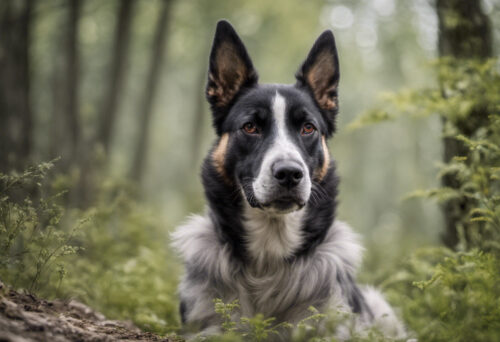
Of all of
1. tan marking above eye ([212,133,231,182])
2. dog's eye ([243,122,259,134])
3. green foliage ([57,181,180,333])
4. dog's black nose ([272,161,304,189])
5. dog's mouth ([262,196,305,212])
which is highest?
dog's eye ([243,122,259,134])

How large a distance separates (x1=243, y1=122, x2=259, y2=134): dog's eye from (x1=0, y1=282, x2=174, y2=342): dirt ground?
1970 mm

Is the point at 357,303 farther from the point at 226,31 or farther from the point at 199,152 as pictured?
the point at 199,152

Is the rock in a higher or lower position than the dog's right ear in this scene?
lower

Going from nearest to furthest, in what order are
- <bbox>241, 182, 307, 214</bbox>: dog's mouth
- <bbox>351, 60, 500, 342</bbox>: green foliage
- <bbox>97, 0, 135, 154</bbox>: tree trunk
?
<bbox>351, 60, 500, 342</bbox>: green foliage, <bbox>241, 182, 307, 214</bbox>: dog's mouth, <bbox>97, 0, 135, 154</bbox>: tree trunk

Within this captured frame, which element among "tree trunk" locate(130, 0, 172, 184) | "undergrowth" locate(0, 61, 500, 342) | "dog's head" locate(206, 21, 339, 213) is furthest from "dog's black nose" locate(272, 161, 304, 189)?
"tree trunk" locate(130, 0, 172, 184)

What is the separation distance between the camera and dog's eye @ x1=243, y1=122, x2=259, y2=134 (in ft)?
13.2

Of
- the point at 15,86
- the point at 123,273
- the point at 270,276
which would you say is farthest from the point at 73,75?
the point at 270,276

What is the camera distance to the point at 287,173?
11.3 feet

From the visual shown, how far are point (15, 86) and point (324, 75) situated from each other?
5699 mm

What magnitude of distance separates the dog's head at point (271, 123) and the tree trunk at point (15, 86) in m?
4.51

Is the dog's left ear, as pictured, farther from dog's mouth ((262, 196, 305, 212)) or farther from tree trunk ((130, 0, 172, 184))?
tree trunk ((130, 0, 172, 184))

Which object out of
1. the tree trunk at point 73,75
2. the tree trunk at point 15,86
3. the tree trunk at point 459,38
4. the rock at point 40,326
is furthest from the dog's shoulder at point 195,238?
the tree trunk at point 73,75

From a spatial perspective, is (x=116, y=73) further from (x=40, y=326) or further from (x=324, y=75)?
(x=40, y=326)

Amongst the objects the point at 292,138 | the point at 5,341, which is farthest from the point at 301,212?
the point at 5,341
